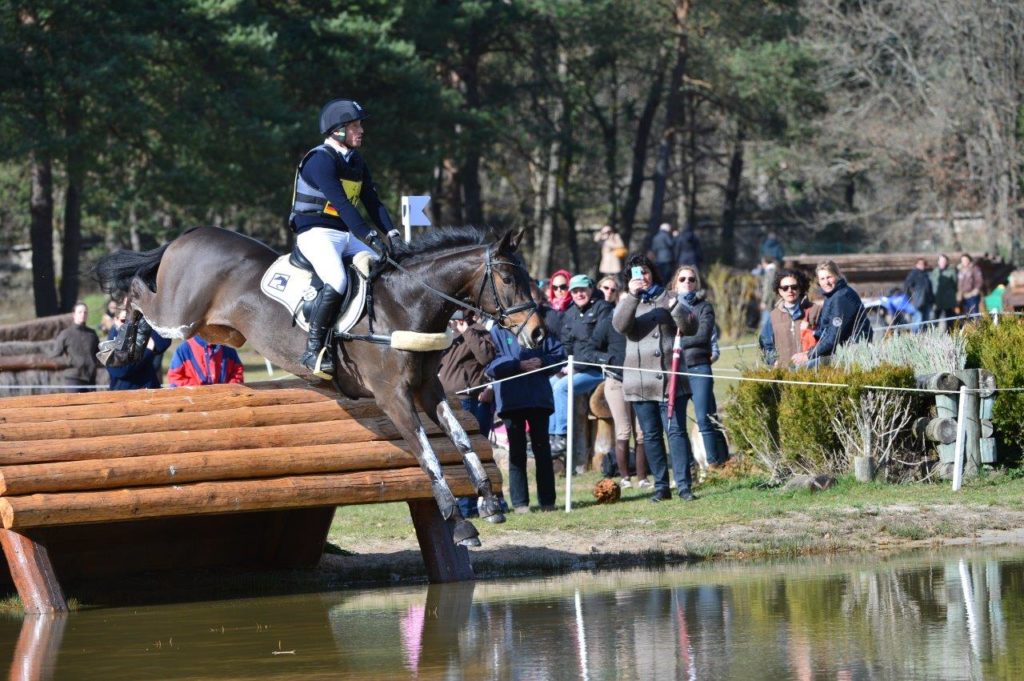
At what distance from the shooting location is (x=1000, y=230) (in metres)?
39.5

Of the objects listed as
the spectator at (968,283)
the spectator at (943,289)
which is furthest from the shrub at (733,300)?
the spectator at (943,289)

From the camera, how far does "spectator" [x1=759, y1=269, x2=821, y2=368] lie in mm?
13617

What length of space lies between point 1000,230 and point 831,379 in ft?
93.6

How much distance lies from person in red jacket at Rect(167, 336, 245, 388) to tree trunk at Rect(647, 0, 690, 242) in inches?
1231

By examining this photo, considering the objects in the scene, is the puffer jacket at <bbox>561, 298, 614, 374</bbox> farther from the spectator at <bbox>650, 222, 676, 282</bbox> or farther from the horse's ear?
the spectator at <bbox>650, 222, 676, 282</bbox>

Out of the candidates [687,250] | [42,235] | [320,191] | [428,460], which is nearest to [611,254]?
[687,250]

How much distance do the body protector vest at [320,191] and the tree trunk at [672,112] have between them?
3269cm

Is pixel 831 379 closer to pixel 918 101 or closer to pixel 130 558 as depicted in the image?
pixel 130 558

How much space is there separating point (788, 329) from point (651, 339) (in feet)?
5.53

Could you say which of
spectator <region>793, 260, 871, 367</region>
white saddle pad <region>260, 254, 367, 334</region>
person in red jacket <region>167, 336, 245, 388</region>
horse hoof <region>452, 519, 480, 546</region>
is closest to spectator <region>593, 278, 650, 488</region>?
spectator <region>793, 260, 871, 367</region>

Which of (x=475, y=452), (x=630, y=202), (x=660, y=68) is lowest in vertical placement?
(x=475, y=452)

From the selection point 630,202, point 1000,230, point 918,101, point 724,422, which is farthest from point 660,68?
point 724,422

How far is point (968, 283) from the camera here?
28.8 meters

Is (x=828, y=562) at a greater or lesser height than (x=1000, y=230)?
lesser
